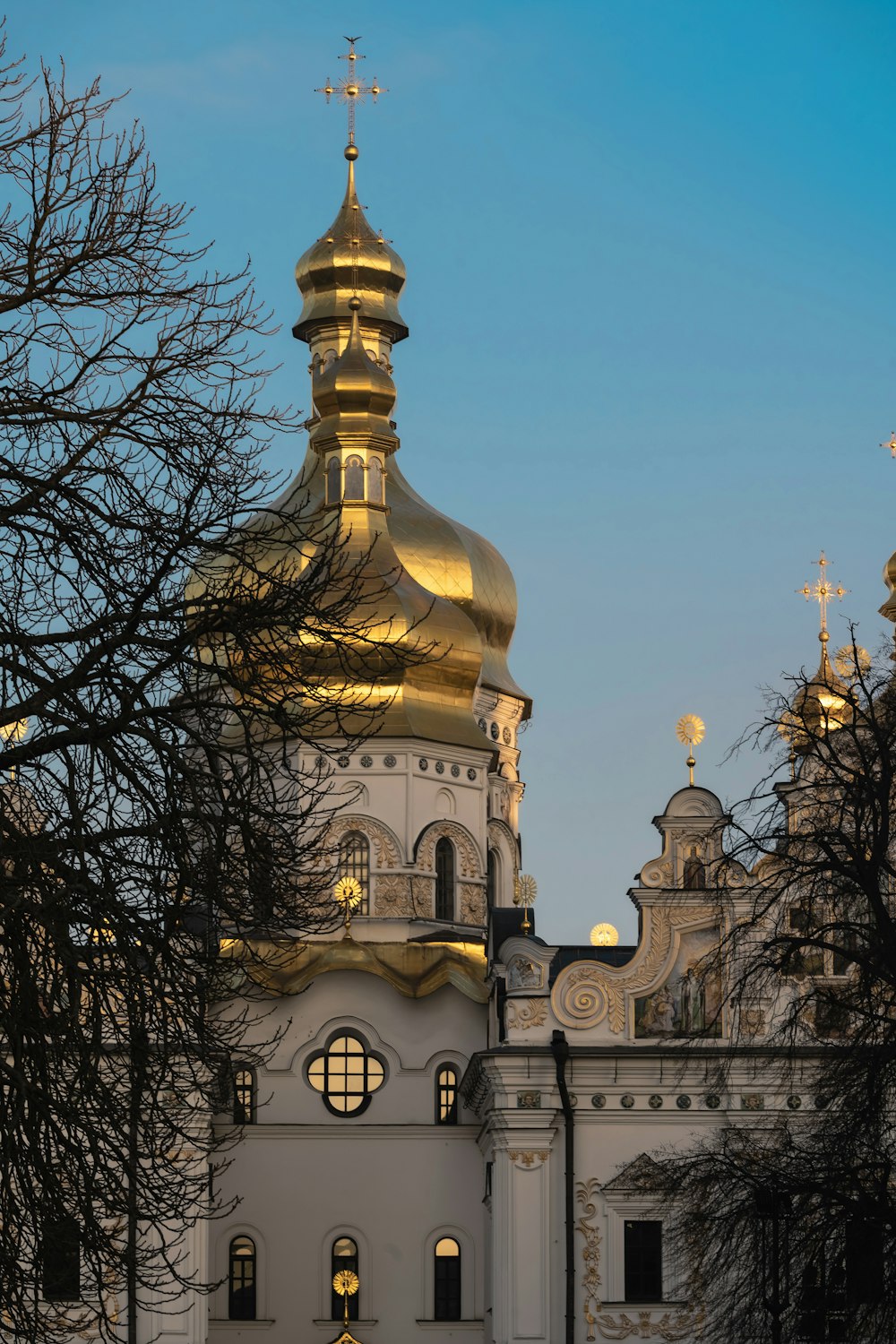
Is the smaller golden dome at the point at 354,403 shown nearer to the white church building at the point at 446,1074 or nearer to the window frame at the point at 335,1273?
the white church building at the point at 446,1074

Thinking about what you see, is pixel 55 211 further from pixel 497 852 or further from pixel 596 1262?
pixel 497 852

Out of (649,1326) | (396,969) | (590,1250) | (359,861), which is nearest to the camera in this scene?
(649,1326)

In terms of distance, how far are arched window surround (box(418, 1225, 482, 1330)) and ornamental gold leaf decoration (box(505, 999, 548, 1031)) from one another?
4.87 m

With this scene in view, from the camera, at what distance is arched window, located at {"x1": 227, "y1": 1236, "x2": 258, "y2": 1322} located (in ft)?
134

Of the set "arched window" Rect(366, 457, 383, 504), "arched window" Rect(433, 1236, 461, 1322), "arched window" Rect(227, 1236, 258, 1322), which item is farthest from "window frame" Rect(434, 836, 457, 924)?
"arched window" Rect(366, 457, 383, 504)

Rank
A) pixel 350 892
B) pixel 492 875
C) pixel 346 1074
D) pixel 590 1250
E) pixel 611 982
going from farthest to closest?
pixel 492 875
pixel 350 892
pixel 346 1074
pixel 611 982
pixel 590 1250

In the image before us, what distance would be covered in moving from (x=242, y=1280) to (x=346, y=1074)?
355cm

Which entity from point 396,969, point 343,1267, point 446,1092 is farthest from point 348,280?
point 343,1267

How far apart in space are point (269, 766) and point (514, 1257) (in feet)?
72.9

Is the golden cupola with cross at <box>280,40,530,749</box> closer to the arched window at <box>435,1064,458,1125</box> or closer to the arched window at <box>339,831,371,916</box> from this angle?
the arched window at <box>339,831,371,916</box>

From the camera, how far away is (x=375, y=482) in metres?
48.1

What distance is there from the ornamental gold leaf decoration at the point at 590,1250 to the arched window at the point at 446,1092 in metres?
4.85

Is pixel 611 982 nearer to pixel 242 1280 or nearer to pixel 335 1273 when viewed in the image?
pixel 335 1273

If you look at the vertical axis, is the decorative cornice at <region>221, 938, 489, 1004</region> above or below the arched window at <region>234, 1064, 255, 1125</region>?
above
